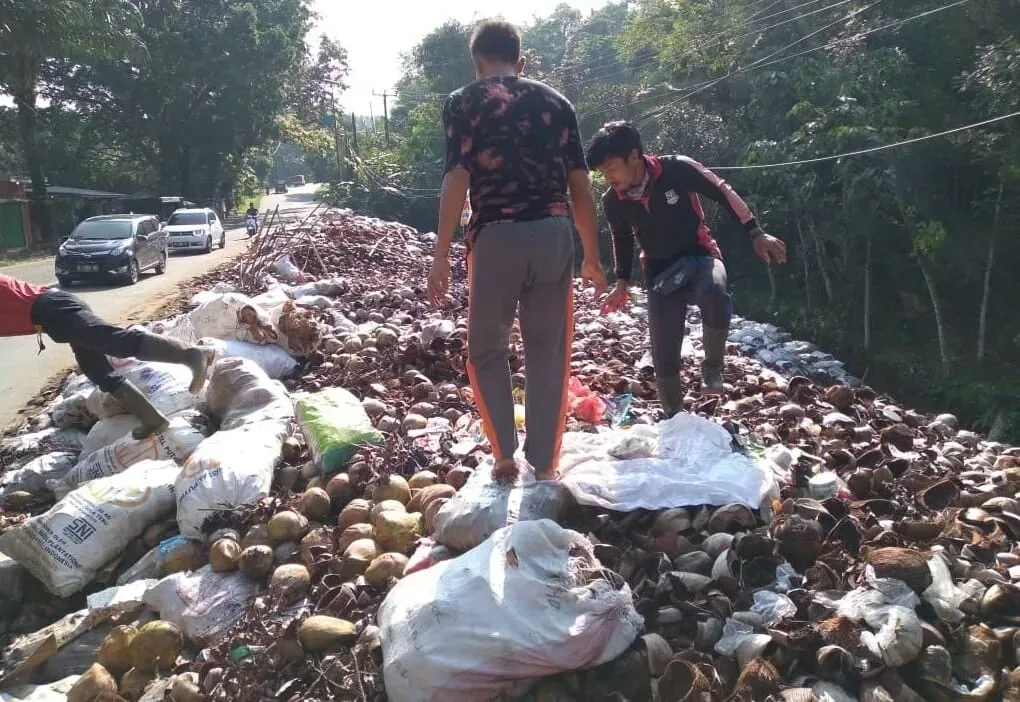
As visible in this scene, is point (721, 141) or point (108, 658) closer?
point (108, 658)

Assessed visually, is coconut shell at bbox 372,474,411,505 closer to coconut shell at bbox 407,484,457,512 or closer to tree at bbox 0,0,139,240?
coconut shell at bbox 407,484,457,512

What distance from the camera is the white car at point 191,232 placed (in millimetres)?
21344

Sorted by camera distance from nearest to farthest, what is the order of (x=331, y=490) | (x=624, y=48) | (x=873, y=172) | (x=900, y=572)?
(x=900, y=572)
(x=331, y=490)
(x=873, y=172)
(x=624, y=48)

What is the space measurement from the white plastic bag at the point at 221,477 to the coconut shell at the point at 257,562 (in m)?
0.36

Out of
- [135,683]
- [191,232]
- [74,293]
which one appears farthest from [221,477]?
[191,232]

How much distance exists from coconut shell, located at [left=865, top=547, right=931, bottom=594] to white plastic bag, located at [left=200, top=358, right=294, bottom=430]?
2.75 meters

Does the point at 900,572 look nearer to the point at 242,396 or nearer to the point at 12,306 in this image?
the point at 242,396

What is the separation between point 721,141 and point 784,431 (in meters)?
14.4

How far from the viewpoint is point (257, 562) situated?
2.92 metres

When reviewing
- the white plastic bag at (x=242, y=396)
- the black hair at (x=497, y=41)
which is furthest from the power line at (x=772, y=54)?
the black hair at (x=497, y=41)

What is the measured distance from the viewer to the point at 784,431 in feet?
12.1

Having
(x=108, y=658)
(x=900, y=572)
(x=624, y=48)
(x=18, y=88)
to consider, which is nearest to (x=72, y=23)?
(x=18, y=88)

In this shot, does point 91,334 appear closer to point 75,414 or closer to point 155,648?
point 75,414

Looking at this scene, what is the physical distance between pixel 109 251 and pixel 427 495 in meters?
13.5
